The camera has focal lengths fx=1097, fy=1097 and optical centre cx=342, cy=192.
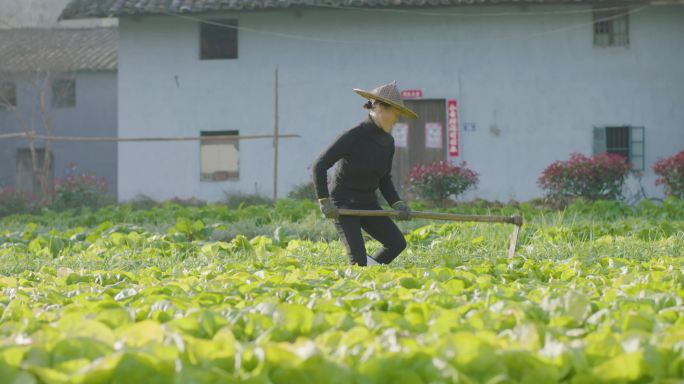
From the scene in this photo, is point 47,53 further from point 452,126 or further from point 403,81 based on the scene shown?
point 452,126

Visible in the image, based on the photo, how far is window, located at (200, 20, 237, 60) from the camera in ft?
78.8

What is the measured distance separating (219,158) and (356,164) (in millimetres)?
15767

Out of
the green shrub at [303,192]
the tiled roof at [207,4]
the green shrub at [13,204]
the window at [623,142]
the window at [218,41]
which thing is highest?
the tiled roof at [207,4]

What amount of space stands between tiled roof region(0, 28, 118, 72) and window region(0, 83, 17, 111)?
75 centimetres

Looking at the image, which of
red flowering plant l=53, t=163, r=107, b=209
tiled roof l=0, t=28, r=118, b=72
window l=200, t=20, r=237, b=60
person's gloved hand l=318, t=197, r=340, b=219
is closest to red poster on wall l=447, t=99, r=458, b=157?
window l=200, t=20, r=237, b=60

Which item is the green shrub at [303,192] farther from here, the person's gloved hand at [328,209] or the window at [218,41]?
the person's gloved hand at [328,209]

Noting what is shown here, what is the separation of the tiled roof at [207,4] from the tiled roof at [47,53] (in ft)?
26.8

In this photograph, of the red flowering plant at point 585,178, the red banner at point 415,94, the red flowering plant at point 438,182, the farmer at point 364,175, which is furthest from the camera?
the red banner at point 415,94

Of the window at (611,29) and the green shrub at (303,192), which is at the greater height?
the window at (611,29)

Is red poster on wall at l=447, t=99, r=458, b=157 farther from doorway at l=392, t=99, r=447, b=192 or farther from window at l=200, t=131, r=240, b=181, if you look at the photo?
window at l=200, t=131, r=240, b=181

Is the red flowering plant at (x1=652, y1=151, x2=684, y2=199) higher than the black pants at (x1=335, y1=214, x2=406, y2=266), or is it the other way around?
the red flowering plant at (x1=652, y1=151, x2=684, y2=199)

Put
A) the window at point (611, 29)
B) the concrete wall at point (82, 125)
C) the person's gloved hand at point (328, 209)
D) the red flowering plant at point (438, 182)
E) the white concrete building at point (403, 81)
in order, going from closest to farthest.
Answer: the person's gloved hand at point (328, 209) < the red flowering plant at point (438, 182) < the white concrete building at point (403, 81) < the window at point (611, 29) < the concrete wall at point (82, 125)

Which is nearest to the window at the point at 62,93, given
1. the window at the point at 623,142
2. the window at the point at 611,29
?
the window at the point at 611,29

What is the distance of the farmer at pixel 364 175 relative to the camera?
8367 millimetres
